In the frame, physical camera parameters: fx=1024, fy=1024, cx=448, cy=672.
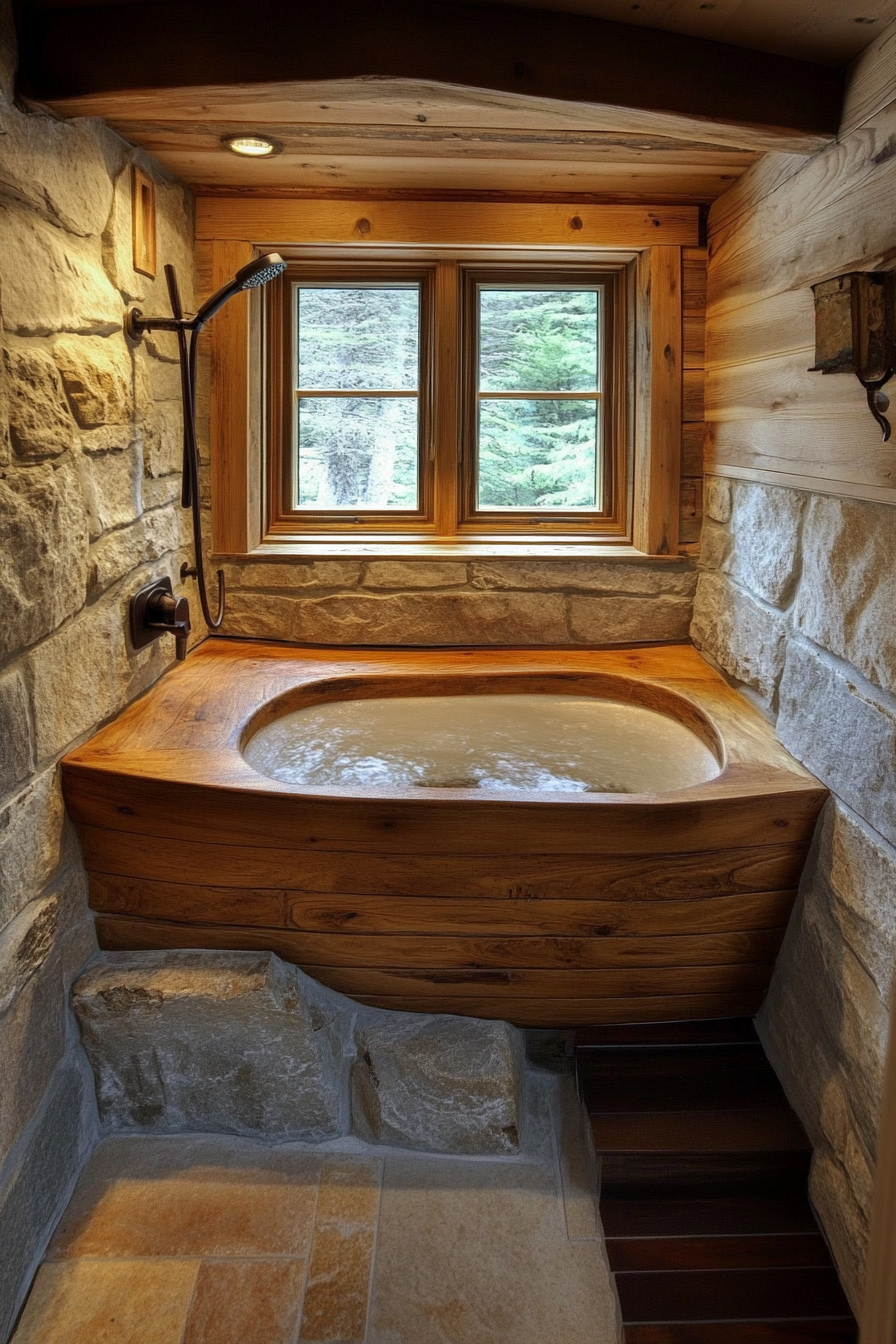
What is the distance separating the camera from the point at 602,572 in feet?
9.21

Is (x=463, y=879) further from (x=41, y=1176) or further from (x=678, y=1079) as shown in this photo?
(x=41, y=1176)

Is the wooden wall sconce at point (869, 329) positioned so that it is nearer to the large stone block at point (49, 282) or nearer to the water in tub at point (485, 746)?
the water in tub at point (485, 746)

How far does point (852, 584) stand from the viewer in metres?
1.76

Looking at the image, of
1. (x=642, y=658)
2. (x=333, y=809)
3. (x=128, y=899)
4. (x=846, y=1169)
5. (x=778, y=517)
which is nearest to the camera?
(x=846, y=1169)

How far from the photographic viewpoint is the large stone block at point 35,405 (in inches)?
63.9

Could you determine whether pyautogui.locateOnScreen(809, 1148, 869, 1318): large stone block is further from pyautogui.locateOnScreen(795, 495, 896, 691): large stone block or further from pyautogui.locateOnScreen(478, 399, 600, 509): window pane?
pyautogui.locateOnScreen(478, 399, 600, 509): window pane

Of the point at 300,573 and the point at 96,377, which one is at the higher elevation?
the point at 96,377

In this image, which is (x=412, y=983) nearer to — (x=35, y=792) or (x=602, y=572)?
(x=35, y=792)

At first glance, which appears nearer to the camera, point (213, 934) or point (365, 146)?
point (213, 934)

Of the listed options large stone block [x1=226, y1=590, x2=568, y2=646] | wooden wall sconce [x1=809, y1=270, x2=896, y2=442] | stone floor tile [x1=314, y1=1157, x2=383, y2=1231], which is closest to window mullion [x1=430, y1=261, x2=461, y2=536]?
large stone block [x1=226, y1=590, x2=568, y2=646]

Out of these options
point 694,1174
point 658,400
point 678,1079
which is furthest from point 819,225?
point 694,1174

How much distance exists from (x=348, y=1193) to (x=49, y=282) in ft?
5.52

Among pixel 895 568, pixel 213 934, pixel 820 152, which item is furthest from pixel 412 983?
pixel 820 152

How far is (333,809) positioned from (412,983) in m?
0.39
